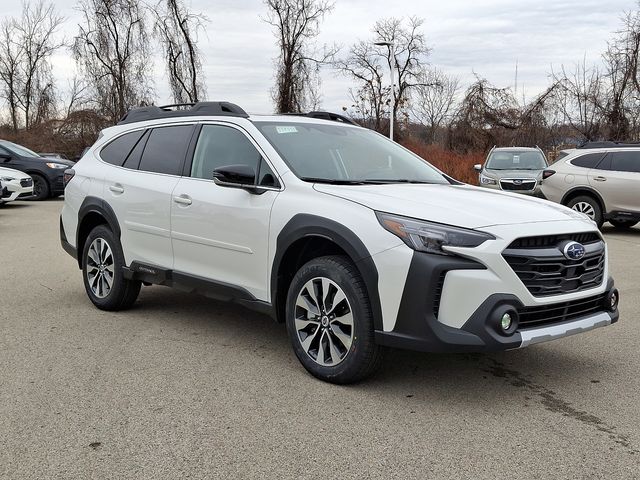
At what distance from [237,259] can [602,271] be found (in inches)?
93.9

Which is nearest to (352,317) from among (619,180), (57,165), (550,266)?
(550,266)

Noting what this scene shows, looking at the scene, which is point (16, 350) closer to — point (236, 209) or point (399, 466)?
point (236, 209)

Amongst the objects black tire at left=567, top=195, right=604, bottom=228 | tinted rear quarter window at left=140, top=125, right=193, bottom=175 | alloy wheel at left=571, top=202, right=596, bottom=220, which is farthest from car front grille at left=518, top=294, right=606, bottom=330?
alloy wheel at left=571, top=202, right=596, bottom=220

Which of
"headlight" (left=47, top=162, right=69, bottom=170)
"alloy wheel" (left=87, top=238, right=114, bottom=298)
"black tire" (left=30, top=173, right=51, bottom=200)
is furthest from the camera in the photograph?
"headlight" (left=47, top=162, right=69, bottom=170)

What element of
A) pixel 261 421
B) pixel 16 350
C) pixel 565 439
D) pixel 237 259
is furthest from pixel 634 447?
pixel 16 350

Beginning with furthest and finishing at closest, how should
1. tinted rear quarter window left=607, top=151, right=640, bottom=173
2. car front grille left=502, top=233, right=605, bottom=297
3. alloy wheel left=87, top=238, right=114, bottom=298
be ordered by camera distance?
tinted rear quarter window left=607, top=151, right=640, bottom=173, alloy wheel left=87, top=238, right=114, bottom=298, car front grille left=502, top=233, right=605, bottom=297

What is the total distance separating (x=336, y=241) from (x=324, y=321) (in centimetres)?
51

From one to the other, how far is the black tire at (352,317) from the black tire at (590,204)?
9.60 m

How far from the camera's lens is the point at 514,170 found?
50.1ft

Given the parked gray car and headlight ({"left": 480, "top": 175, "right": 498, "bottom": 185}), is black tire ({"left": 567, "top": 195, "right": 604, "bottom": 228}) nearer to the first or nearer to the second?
the parked gray car

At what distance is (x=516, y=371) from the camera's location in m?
4.43

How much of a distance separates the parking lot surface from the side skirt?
39 centimetres

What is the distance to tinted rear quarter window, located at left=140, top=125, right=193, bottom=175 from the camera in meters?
5.36

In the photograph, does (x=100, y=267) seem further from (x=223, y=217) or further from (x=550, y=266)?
(x=550, y=266)
